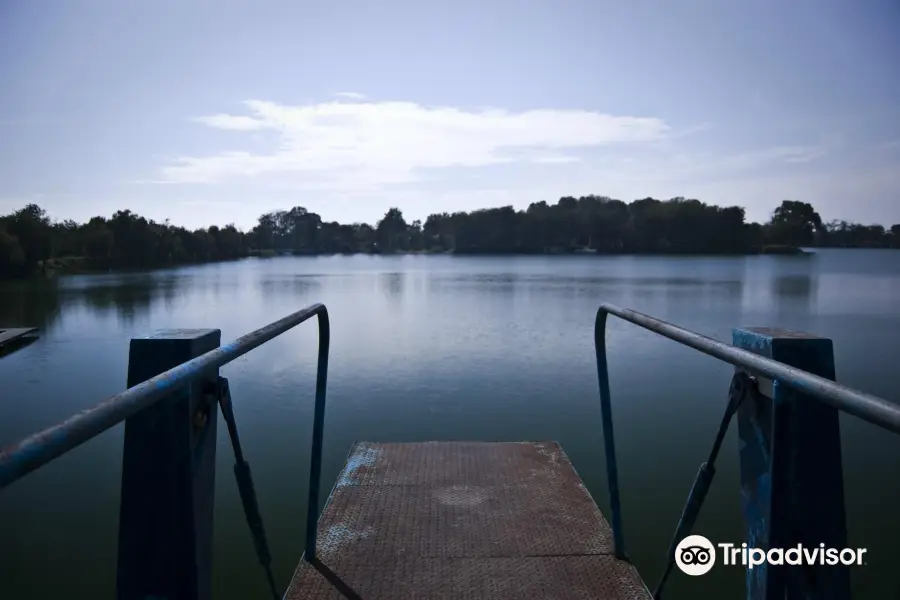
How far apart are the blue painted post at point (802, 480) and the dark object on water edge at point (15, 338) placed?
15103mm

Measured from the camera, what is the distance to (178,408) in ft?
4.68

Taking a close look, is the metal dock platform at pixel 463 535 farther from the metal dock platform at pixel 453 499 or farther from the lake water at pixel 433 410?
Result: the lake water at pixel 433 410

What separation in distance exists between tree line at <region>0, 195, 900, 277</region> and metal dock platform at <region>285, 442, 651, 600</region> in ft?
157

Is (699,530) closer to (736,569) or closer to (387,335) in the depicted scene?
(736,569)

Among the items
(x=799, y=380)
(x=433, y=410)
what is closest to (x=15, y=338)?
(x=433, y=410)

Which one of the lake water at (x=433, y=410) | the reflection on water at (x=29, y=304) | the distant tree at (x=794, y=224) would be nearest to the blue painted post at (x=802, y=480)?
the lake water at (x=433, y=410)

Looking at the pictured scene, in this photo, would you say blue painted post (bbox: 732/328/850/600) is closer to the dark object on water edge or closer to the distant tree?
the dark object on water edge

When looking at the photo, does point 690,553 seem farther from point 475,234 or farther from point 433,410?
point 475,234

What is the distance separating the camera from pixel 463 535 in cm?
300

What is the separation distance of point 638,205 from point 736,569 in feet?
346

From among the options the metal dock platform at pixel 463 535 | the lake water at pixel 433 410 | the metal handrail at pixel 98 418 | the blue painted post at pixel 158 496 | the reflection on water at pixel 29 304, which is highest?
the metal handrail at pixel 98 418

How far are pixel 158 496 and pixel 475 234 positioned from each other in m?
107

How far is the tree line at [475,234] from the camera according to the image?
2164 inches

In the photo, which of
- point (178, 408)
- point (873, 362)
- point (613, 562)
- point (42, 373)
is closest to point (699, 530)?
point (613, 562)
